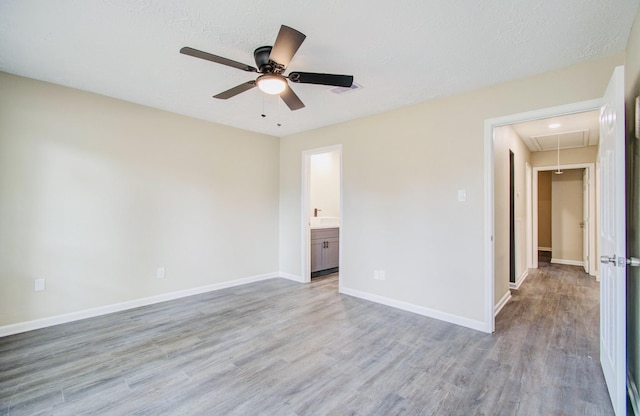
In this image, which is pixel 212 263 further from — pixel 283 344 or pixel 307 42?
pixel 307 42

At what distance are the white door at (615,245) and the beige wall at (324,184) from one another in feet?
14.7

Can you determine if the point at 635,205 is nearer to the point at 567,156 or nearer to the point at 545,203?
the point at 567,156

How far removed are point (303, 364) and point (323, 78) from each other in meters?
2.26

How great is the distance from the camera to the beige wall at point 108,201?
2.89 meters

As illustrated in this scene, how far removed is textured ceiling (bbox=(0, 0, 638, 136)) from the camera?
1.84m

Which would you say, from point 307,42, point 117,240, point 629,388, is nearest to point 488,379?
point 629,388

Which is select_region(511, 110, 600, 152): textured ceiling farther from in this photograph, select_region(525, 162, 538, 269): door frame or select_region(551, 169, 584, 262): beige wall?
select_region(551, 169, 584, 262): beige wall

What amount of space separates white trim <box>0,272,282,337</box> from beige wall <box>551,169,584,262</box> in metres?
7.22

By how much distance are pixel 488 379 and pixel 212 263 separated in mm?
3684

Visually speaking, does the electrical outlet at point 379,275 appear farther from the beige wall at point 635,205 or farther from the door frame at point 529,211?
the door frame at point 529,211

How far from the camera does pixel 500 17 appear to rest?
1.90m

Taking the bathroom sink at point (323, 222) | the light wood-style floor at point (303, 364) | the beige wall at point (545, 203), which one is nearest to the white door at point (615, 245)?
the light wood-style floor at point (303, 364)

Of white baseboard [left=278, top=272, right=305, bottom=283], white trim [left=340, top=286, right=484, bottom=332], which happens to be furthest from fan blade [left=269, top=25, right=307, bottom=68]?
white baseboard [left=278, top=272, right=305, bottom=283]

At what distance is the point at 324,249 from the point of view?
17.8 ft
